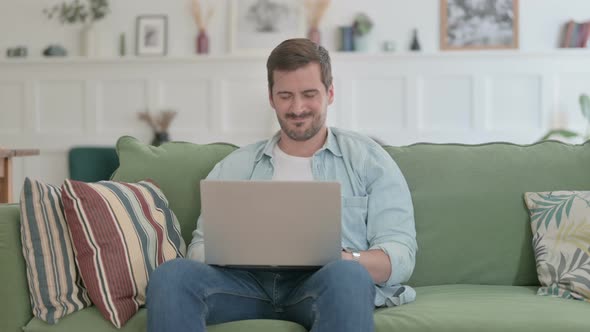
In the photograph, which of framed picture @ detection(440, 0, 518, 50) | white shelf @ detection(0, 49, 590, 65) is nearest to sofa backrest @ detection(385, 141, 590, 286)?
white shelf @ detection(0, 49, 590, 65)

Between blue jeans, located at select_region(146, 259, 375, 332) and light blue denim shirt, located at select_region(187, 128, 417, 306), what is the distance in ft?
0.56

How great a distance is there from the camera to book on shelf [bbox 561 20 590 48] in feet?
17.7

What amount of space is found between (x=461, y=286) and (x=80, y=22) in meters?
4.59

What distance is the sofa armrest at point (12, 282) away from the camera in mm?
1740

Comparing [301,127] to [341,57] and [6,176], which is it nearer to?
[6,176]

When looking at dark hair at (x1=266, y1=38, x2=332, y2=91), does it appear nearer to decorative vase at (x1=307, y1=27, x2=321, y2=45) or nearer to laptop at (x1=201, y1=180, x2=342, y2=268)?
laptop at (x1=201, y1=180, x2=342, y2=268)

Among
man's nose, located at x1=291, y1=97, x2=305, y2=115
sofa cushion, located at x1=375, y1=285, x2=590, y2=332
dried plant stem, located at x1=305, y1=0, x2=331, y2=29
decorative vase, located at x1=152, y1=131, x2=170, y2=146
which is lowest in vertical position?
sofa cushion, located at x1=375, y1=285, x2=590, y2=332

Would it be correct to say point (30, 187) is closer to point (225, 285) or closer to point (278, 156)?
point (225, 285)

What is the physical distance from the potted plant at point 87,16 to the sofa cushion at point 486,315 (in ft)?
14.8

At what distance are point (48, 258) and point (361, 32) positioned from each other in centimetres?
414

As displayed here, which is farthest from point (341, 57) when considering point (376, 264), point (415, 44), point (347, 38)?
point (376, 264)

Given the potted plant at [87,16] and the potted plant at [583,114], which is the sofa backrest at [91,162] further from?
the potted plant at [583,114]

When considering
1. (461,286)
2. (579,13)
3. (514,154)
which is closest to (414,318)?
(461,286)

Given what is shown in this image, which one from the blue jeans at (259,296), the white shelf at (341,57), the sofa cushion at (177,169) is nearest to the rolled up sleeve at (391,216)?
the blue jeans at (259,296)
